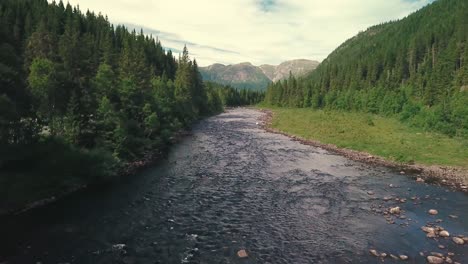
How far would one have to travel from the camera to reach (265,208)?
26.3 m

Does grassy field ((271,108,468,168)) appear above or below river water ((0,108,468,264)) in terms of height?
above

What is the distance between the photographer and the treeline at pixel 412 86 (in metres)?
66.1

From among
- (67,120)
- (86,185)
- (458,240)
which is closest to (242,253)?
(458,240)

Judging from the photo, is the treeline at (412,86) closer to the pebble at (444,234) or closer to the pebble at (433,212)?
the pebble at (433,212)

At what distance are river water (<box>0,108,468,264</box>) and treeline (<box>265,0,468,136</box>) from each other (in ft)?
128

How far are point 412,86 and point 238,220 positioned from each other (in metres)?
115

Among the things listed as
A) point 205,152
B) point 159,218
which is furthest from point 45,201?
point 205,152

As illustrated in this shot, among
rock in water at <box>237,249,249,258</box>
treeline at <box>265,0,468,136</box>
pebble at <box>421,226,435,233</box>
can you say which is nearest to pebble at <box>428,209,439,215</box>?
pebble at <box>421,226,435,233</box>

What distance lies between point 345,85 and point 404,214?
137480mm

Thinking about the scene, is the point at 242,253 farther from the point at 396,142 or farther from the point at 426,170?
the point at 396,142

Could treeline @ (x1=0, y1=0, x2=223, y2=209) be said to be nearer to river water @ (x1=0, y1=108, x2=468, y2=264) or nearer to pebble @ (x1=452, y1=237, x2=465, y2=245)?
river water @ (x1=0, y1=108, x2=468, y2=264)

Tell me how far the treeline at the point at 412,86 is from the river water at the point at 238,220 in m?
38.9

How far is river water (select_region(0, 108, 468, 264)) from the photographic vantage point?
1875 cm

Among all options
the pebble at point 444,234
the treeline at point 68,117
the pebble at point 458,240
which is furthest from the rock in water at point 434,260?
the treeline at point 68,117
